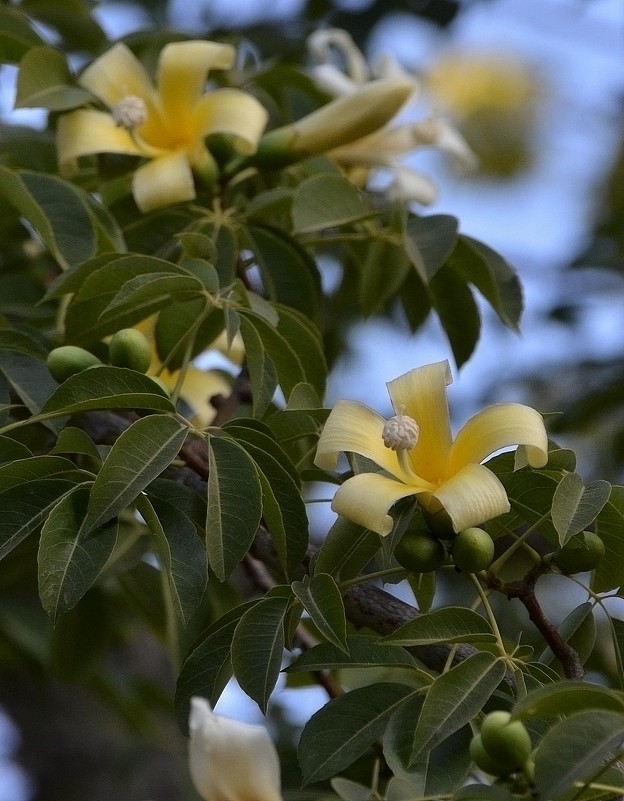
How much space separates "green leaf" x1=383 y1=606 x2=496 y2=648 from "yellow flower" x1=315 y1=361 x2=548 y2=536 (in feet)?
0.23

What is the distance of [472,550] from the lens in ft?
3.17

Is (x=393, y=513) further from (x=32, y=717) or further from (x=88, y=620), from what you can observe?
(x=32, y=717)

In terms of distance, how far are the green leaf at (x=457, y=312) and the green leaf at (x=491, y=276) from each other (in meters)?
0.02

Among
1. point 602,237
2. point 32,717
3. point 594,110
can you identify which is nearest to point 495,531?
point 602,237

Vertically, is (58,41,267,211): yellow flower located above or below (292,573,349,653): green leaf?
above

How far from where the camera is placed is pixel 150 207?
4.61 ft

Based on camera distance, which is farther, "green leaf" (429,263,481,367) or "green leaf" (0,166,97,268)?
"green leaf" (429,263,481,367)

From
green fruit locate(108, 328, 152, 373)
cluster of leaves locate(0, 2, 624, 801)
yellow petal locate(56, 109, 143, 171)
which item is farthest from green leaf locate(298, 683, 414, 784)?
yellow petal locate(56, 109, 143, 171)

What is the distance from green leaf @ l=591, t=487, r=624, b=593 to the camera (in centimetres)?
102

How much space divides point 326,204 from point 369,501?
52cm

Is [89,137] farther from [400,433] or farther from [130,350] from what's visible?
[400,433]

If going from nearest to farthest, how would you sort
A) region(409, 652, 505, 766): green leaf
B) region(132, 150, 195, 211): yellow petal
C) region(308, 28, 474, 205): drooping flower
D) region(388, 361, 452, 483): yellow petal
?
region(409, 652, 505, 766): green leaf < region(388, 361, 452, 483): yellow petal < region(132, 150, 195, 211): yellow petal < region(308, 28, 474, 205): drooping flower

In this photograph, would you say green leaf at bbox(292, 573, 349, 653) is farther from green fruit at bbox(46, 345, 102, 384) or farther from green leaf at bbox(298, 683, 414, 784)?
green fruit at bbox(46, 345, 102, 384)

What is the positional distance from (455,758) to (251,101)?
2.86ft
